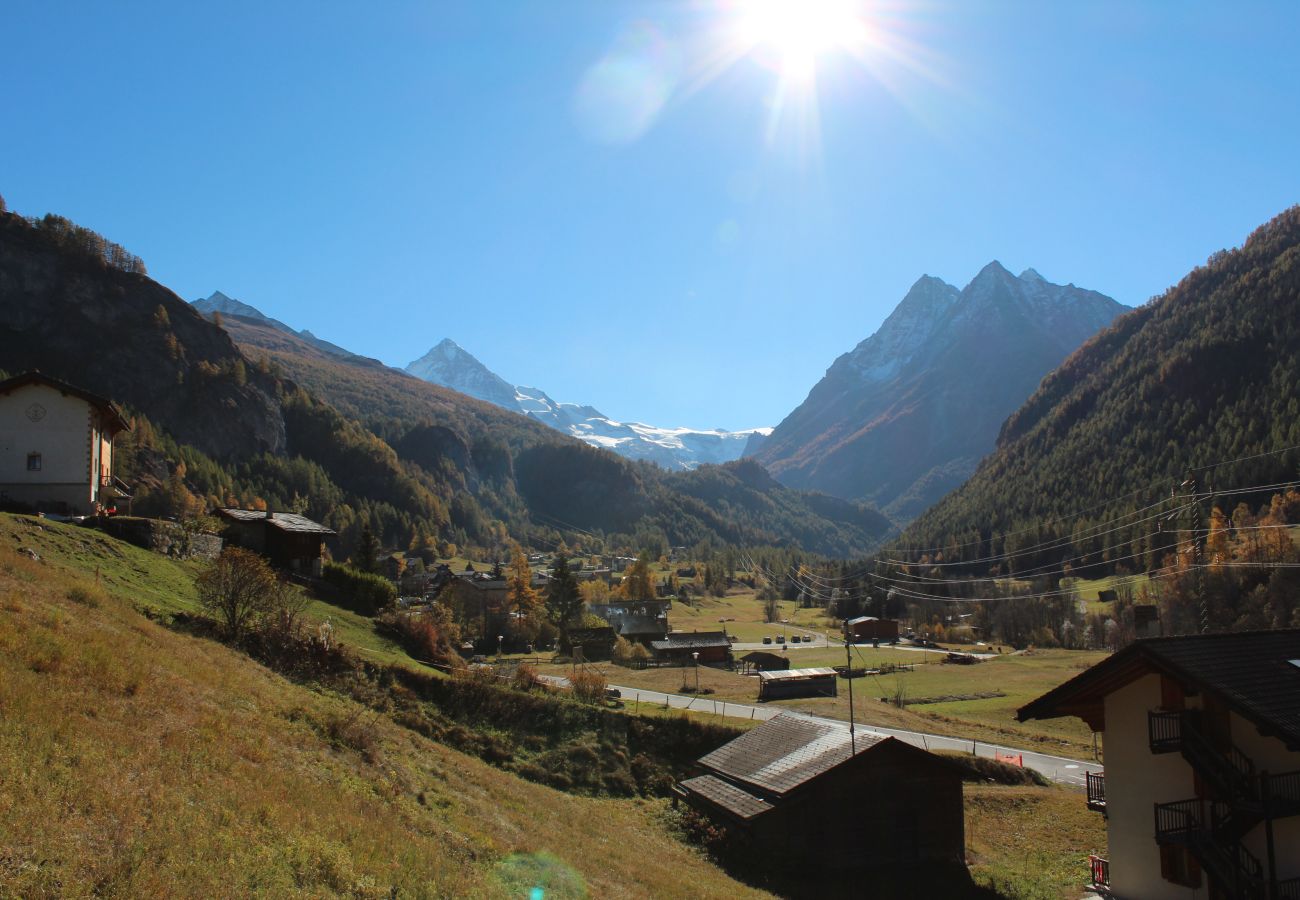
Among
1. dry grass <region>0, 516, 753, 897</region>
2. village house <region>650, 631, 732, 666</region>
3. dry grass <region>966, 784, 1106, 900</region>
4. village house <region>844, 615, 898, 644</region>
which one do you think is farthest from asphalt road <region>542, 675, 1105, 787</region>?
village house <region>844, 615, 898, 644</region>

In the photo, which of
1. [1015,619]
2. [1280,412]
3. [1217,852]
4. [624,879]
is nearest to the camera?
[1217,852]

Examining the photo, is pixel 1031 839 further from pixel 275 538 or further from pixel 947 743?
pixel 275 538

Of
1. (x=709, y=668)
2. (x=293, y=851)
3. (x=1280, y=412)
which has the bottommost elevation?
(x=709, y=668)

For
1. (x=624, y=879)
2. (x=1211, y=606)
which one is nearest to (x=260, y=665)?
(x=624, y=879)

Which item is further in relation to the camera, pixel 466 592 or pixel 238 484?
pixel 238 484

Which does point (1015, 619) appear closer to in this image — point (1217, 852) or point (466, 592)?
point (466, 592)

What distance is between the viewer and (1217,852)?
17.8 metres

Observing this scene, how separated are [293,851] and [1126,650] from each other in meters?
19.5

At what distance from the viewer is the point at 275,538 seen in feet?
190

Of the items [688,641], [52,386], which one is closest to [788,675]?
[688,641]

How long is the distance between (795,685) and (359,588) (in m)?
44.5

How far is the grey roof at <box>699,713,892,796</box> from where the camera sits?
29.7 meters

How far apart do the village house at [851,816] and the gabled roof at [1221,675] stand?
876cm

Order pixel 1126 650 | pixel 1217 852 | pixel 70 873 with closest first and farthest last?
pixel 70 873 < pixel 1217 852 < pixel 1126 650
